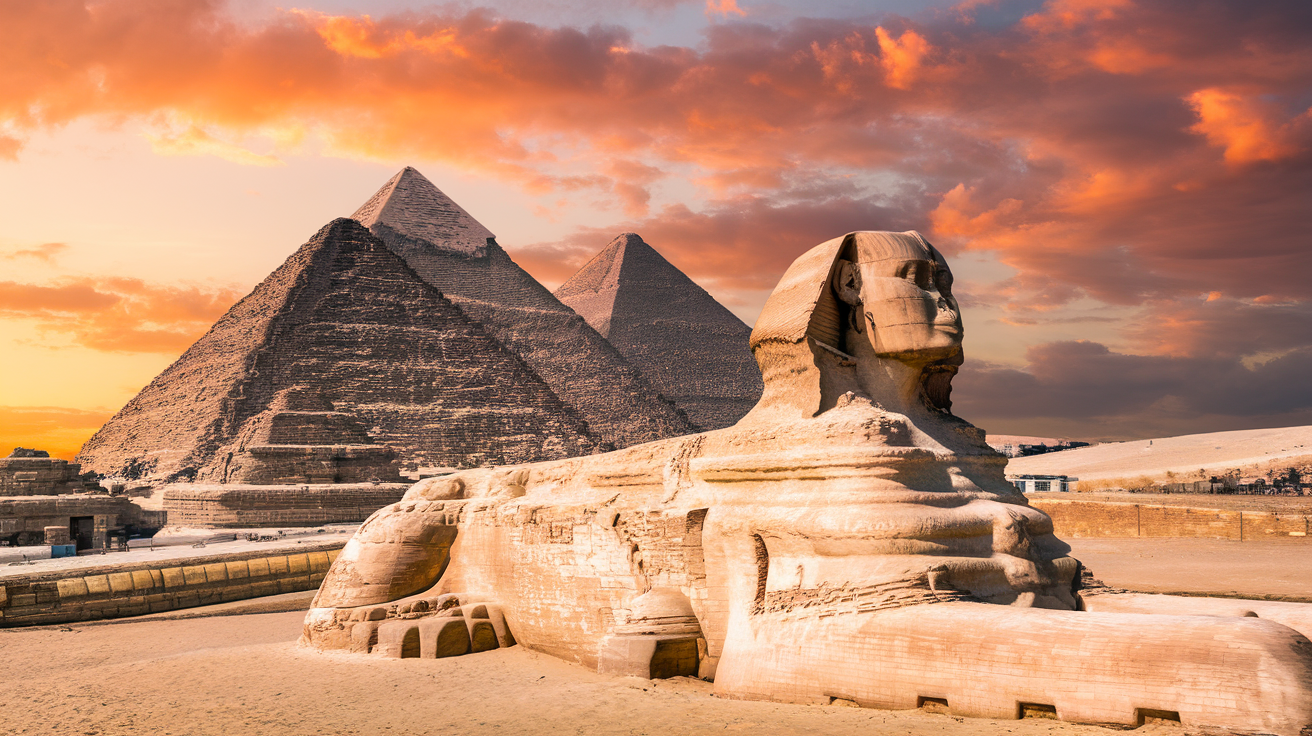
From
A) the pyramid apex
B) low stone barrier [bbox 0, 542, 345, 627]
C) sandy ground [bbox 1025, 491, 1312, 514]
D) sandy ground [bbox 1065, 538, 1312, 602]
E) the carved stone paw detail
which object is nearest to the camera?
the carved stone paw detail

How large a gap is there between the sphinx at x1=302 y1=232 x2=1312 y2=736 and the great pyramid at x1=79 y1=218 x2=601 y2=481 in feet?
203

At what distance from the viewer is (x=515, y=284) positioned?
10544cm

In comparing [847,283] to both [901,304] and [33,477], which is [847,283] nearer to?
[901,304]

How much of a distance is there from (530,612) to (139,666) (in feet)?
7.58

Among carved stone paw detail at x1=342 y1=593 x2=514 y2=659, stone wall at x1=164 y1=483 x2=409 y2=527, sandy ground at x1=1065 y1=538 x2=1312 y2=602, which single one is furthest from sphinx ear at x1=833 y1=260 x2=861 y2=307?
stone wall at x1=164 y1=483 x2=409 y2=527

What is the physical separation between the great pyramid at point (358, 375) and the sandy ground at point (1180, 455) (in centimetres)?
3979

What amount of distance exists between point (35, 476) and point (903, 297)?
16838 mm

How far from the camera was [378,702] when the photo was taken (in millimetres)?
4562

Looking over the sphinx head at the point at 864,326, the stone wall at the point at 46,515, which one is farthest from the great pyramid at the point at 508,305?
the sphinx head at the point at 864,326

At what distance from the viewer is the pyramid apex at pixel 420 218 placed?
100250mm

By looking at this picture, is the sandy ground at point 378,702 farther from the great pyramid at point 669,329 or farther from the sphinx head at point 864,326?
the great pyramid at point 669,329

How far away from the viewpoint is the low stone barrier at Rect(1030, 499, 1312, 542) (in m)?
12.9

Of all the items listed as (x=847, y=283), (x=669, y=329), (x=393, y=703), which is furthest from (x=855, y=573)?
(x=669, y=329)

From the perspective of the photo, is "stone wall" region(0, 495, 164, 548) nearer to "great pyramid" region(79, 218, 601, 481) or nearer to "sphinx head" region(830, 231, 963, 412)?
"sphinx head" region(830, 231, 963, 412)
